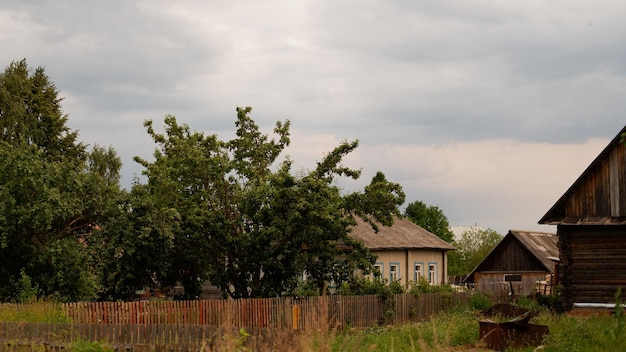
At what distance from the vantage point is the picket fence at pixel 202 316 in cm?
1415

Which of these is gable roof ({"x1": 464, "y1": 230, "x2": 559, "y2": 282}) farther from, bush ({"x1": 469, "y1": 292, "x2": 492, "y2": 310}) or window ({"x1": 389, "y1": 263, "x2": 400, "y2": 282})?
bush ({"x1": 469, "y1": 292, "x2": 492, "y2": 310})

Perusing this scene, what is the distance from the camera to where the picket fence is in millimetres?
14148

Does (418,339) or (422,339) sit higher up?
(422,339)

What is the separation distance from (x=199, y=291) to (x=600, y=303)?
13477 millimetres

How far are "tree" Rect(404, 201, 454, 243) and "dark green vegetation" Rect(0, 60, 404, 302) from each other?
146ft

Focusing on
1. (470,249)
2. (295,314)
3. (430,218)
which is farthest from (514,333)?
(470,249)

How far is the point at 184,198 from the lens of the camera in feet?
92.2

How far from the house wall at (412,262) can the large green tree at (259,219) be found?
13873 millimetres

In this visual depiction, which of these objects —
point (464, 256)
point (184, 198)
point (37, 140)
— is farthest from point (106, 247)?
point (464, 256)

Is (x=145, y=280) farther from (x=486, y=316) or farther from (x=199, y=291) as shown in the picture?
(x=486, y=316)

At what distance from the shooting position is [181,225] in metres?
27.7

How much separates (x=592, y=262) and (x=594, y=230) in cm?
104

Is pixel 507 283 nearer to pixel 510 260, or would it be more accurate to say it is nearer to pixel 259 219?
pixel 510 260

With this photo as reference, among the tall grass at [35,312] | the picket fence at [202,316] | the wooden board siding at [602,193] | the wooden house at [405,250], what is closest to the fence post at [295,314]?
the picket fence at [202,316]
